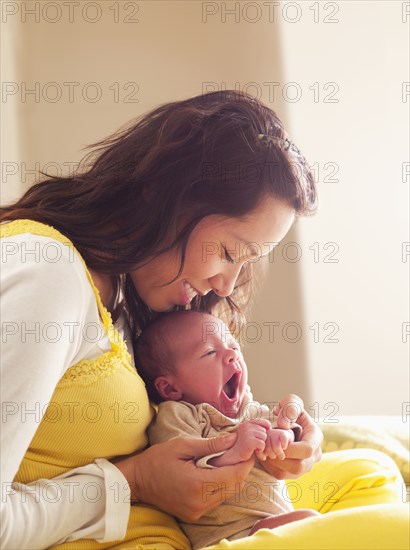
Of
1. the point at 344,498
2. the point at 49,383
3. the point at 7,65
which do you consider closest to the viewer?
the point at 49,383

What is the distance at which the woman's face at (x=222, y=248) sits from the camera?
50.5 inches

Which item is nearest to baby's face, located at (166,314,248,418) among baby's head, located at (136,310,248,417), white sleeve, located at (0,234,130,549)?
baby's head, located at (136,310,248,417)

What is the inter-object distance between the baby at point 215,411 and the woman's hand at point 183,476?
0.01 m

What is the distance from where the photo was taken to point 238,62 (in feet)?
8.56

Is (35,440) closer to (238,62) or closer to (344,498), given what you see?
(344,498)

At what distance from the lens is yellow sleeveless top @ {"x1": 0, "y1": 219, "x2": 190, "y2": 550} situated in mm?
1103

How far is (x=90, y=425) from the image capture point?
111 centimetres

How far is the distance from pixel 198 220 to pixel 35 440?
43cm

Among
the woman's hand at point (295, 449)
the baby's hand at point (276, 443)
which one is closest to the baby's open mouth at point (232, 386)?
the woman's hand at point (295, 449)

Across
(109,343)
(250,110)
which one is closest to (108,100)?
(250,110)

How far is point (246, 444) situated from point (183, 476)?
100mm

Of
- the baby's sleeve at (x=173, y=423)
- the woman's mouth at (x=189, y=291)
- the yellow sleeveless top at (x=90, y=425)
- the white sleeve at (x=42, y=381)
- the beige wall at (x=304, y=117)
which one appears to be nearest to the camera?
the white sleeve at (x=42, y=381)

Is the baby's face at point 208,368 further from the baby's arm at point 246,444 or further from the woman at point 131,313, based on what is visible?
the baby's arm at point 246,444

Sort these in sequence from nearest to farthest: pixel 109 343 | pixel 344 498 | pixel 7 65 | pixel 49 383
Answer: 1. pixel 49 383
2. pixel 109 343
3. pixel 344 498
4. pixel 7 65
